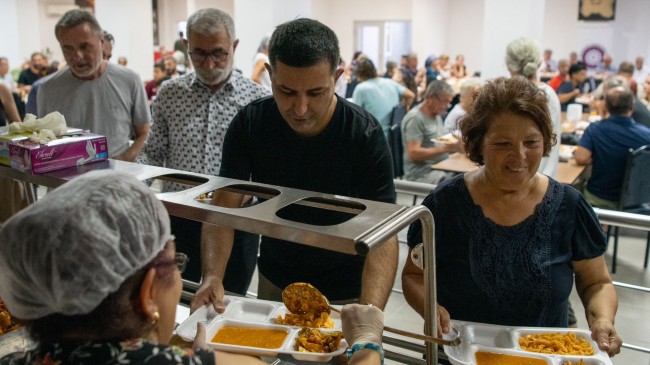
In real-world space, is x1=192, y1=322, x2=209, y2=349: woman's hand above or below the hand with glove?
below

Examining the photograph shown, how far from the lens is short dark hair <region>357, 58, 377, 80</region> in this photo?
7039mm

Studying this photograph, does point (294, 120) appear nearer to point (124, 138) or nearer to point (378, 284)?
point (378, 284)

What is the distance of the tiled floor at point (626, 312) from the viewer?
12.3 feet

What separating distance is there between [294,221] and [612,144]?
431 centimetres

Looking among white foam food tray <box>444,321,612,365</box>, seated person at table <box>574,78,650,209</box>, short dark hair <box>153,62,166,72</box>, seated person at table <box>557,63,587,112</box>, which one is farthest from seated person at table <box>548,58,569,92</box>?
white foam food tray <box>444,321,612,365</box>

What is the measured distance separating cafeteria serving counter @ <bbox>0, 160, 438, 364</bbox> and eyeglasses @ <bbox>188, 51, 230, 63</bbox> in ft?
3.59

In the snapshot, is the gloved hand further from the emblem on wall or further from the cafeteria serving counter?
the emblem on wall

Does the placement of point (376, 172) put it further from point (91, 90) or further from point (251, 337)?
point (91, 90)

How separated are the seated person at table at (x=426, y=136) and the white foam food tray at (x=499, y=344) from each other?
3551mm

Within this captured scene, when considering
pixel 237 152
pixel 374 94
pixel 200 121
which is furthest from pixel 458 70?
pixel 237 152

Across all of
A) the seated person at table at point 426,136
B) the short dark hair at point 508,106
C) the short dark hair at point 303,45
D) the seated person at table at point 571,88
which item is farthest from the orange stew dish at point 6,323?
the seated person at table at point 571,88

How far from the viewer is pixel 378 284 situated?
5.67 ft

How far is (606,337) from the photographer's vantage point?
5.68 feet

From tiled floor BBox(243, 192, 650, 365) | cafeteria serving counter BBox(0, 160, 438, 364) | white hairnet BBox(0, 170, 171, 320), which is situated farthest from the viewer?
tiled floor BBox(243, 192, 650, 365)
